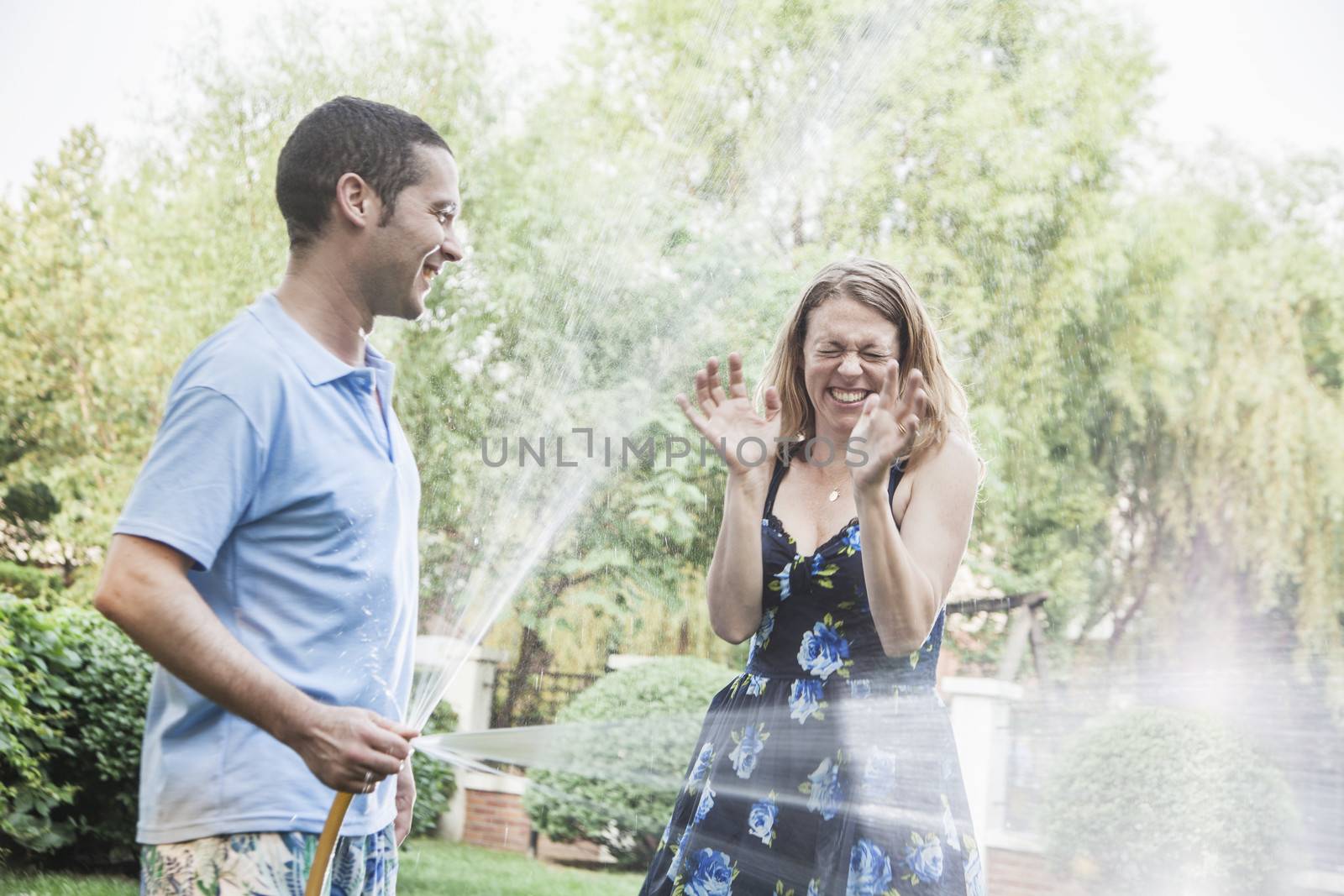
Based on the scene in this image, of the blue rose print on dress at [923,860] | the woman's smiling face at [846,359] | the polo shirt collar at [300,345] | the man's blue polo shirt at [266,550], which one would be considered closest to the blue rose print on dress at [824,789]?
the blue rose print on dress at [923,860]

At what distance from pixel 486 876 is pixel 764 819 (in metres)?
6.10

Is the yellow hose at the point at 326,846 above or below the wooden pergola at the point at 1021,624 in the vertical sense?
below

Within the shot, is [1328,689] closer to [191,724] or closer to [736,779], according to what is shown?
[736,779]

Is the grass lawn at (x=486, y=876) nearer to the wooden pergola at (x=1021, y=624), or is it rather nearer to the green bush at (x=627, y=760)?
the green bush at (x=627, y=760)

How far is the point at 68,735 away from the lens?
15.5 feet

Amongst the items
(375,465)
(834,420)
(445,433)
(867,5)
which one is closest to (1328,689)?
(867,5)

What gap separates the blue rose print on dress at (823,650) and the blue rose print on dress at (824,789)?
0.13 meters

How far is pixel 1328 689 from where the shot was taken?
12.4 meters

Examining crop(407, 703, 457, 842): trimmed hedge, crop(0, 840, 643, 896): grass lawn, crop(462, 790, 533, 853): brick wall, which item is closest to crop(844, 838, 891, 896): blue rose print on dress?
crop(0, 840, 643, 896): grass lawn

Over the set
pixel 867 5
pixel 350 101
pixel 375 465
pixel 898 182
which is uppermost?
pixel 867 5

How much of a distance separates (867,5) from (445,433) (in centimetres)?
562

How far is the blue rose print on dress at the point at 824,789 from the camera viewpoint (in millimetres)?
1698

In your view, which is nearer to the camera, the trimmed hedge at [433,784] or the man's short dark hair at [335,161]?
the man's short dark hair at [335,161]

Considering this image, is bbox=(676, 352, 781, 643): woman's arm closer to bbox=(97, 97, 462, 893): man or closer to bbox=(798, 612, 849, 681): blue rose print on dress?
bbox=(798, 612, 849, 681): blue rose print on dress
